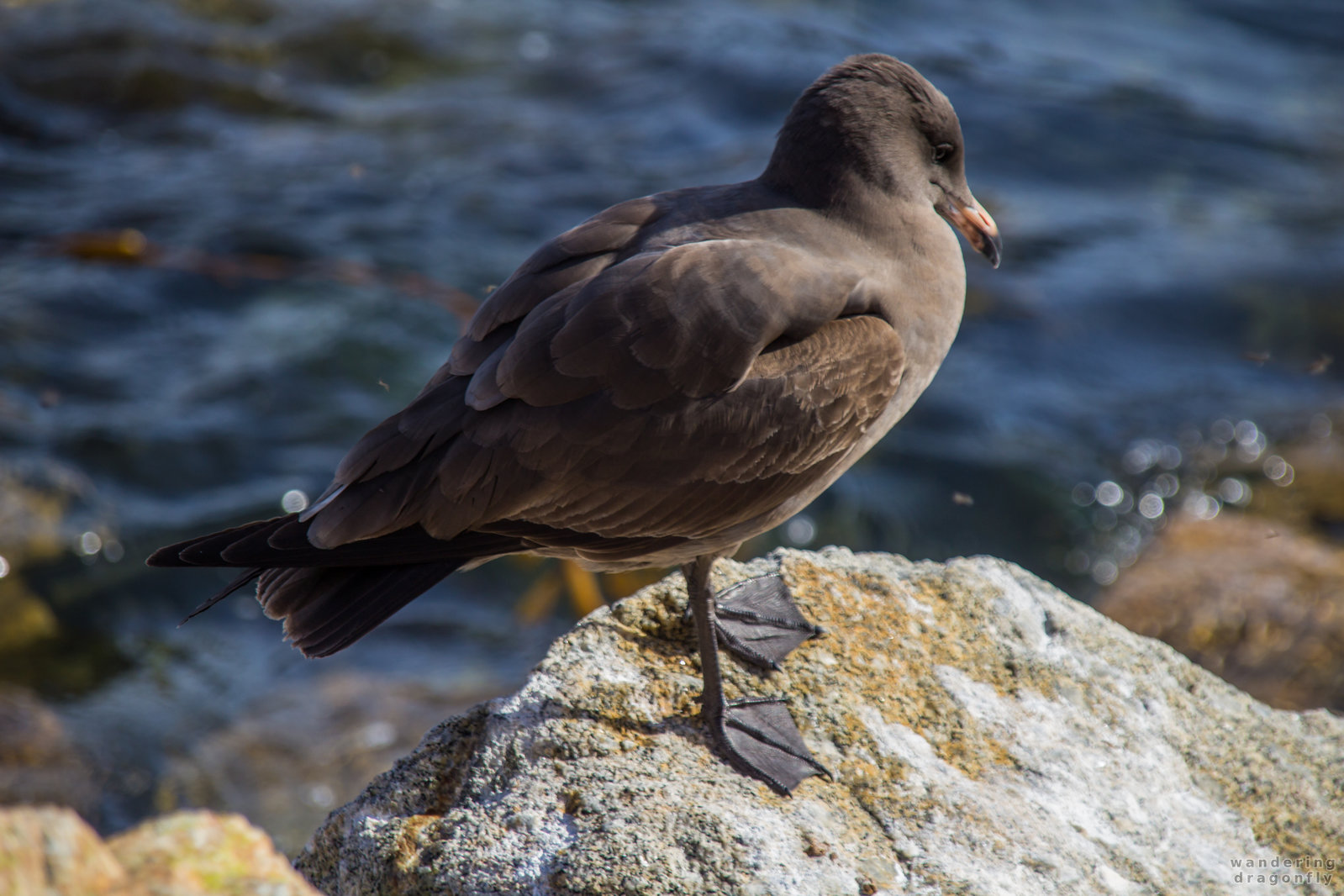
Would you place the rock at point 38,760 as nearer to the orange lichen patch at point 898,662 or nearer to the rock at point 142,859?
the orange lichen patch at point 898,662

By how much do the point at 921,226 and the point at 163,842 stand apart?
267cm

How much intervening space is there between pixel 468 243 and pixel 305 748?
467 cm

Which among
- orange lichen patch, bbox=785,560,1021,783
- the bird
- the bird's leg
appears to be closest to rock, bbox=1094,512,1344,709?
orange lichen patch, bbox=785,560,1021,783

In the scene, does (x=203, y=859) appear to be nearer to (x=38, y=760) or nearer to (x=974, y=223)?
(x=974, y=223)

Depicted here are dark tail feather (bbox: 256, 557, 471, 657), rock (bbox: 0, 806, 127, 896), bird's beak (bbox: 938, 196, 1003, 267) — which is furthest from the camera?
bird's beak (bbox: 938, 196, 1003, 267)

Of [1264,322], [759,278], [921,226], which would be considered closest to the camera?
[759,278]

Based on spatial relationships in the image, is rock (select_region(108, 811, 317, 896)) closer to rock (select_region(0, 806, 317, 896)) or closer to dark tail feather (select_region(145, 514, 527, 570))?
rock (select_region(0, 806, 317, 896))

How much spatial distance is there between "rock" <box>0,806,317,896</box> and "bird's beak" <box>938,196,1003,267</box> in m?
2.84

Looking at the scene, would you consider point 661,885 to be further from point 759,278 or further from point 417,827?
point 759,278

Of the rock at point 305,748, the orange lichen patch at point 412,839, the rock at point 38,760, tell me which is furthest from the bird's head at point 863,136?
the rock at point 38,760

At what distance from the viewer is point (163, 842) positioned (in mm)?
2111

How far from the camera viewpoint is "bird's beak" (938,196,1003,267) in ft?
13.1

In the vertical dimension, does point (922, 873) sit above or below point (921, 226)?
below

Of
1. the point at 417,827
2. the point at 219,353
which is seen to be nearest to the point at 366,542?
the point at 417,827
